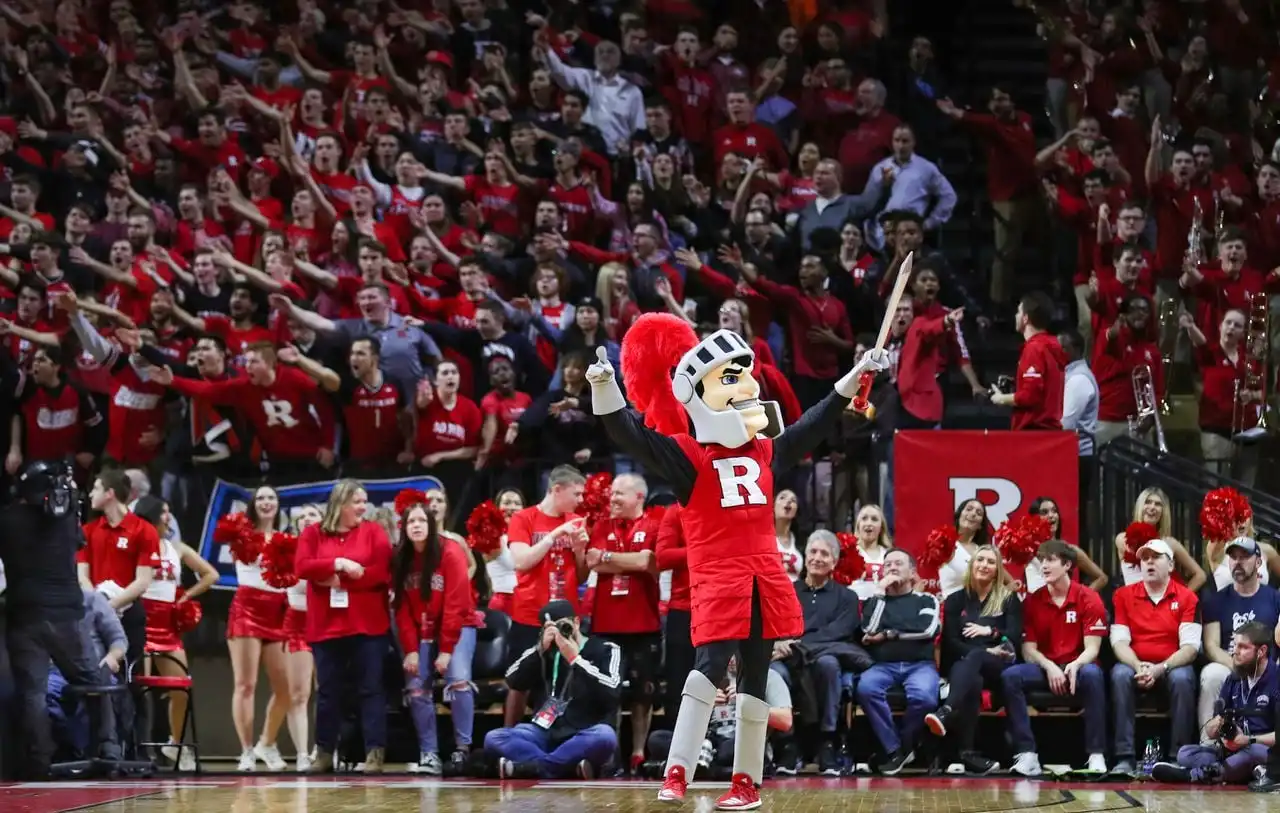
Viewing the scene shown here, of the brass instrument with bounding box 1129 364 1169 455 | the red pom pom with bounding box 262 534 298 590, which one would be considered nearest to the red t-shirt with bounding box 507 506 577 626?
the red pom pom with bounding box 262 534 298 590

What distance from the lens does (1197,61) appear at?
16.1m

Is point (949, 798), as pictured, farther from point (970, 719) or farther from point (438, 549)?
point (438, 549)

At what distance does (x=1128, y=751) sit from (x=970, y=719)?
90cm

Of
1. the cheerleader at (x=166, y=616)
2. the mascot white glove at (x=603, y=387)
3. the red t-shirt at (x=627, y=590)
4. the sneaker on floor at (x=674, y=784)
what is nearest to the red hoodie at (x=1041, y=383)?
the red t-shirt at (x=627, y=590)

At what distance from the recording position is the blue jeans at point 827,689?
37.4ft

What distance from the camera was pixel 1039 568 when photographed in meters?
11.8

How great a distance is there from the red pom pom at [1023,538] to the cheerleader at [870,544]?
76 cm

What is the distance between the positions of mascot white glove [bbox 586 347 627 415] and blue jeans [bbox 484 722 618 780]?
3198 millimetres

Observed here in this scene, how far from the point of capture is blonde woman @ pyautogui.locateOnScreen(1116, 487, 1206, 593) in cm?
1171

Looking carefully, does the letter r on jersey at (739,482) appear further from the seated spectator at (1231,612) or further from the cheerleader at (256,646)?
the cheerleader at (256,646)

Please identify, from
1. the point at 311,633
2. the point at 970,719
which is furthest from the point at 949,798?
the point at 311,633

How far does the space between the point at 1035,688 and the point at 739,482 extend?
3834mm

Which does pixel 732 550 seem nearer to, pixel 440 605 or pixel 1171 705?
pixel 440 605

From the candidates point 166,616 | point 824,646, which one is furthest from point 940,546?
point 166,616
